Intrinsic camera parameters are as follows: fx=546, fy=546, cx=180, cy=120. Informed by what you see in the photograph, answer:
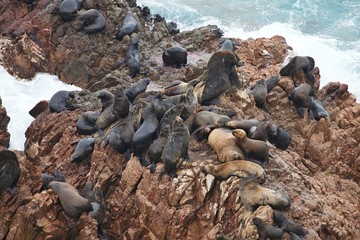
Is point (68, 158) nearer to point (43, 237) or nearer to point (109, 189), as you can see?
point (109, 189)

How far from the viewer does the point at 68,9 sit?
14891 mm

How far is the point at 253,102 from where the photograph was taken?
1138 centimetres

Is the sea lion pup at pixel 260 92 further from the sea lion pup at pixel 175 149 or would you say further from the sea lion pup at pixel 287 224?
the sea lion pup at pixel 287 224

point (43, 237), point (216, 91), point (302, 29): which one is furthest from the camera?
point (302, 29)

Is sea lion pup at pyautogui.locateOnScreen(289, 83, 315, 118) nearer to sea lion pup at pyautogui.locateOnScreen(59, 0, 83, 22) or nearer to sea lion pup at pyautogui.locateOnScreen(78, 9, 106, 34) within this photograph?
sea lion pup at pyautogui.locateOnScreen(78, 9, 106, 34)

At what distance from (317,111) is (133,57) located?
5272 mm

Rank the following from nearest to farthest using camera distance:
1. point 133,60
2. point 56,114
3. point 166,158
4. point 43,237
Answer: point 43,237 < point 166,158 < point 56,114 < point 133,60

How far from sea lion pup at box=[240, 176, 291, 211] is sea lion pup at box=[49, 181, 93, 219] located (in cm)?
247

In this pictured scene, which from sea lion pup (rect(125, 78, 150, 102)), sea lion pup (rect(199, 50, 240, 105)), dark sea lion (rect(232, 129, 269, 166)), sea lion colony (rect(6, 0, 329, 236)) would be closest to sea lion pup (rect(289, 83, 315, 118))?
sea lion colony (rect(6, 0, 329, 236))

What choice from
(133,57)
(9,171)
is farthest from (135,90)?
(9,171)

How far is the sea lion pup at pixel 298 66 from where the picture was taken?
12609mm

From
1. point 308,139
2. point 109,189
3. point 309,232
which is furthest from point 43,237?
point 308,139

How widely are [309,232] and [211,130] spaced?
2.45 metres

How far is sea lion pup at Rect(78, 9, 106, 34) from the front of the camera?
593 inches
